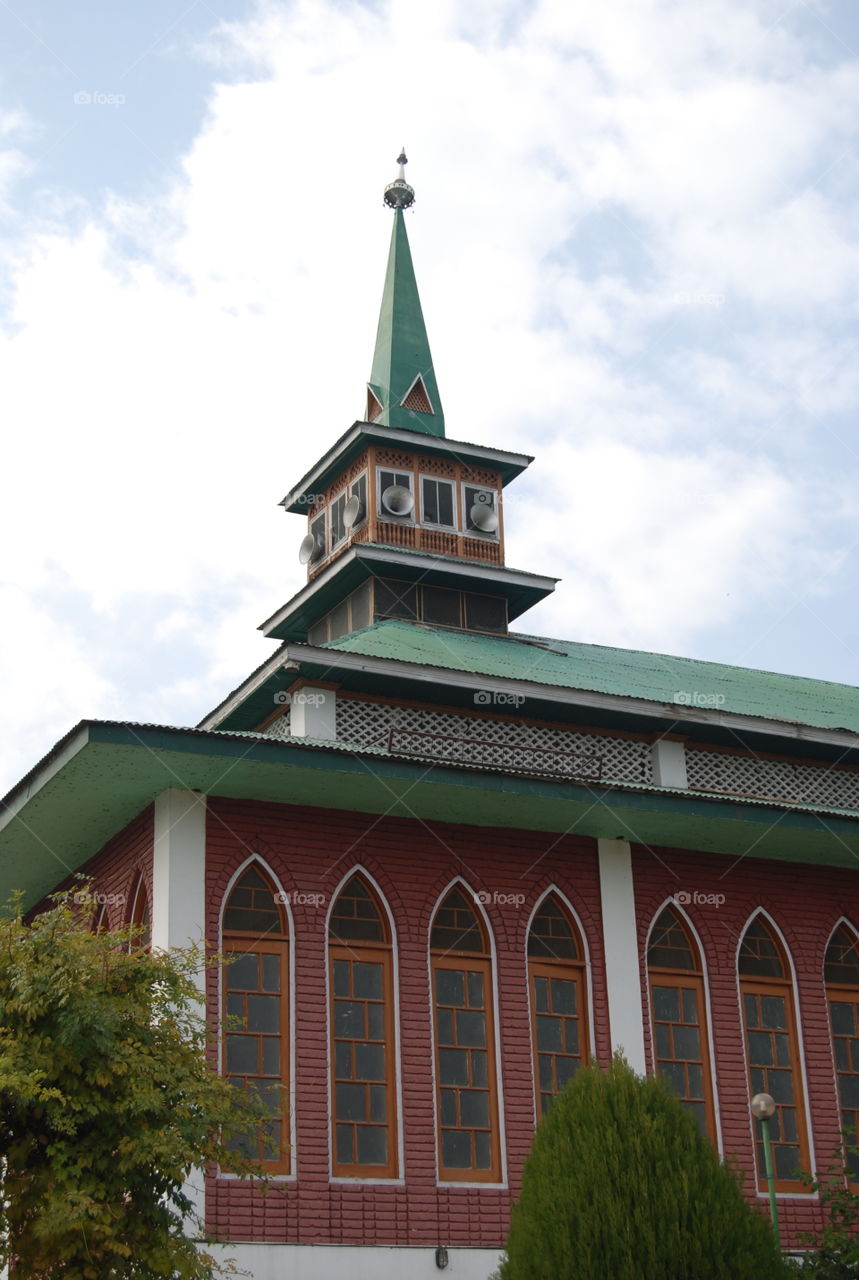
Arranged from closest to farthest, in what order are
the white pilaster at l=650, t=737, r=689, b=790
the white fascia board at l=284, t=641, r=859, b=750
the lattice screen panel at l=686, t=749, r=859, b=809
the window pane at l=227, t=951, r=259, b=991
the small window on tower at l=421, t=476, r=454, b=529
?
the window pane at l=227, t=951, r=259, b=991 < the white fascia board at l=284, t=641, r=859, b=750 < the white pilaster at l=650, t=737, r=689, b=790 < the lattice screen panel at l=686, t=749, r=859, b=809 < the small window on tower at l=421, t=476, r=454, b=529

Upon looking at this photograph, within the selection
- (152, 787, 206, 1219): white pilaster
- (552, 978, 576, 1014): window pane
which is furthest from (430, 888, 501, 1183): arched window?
(152, 787, 206, 1219): white pilaster

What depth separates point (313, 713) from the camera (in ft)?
66.6

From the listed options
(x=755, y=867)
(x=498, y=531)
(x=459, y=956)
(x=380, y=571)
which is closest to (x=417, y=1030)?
(x=459, y=956)

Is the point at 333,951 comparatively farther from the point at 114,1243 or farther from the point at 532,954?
the point at 114,1243

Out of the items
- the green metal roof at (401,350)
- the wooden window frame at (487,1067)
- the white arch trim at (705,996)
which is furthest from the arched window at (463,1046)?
the green metal roof at (401,350)

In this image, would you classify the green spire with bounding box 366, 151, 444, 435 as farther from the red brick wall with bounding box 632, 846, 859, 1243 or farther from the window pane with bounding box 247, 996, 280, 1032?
the window pane with bounding box 247, 996, 280, 1032

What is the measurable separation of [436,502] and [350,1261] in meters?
14.6

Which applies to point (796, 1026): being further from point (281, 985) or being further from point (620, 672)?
point (620, 672)

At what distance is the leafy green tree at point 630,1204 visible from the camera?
38.6ft

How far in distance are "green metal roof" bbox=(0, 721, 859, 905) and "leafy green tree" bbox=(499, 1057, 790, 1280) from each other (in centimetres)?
533

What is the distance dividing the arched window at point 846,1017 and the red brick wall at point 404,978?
3.26m

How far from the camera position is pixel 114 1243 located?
12.3m

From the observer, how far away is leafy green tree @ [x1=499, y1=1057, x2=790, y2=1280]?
11.8 meters

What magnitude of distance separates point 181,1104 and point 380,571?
14.1 meters
